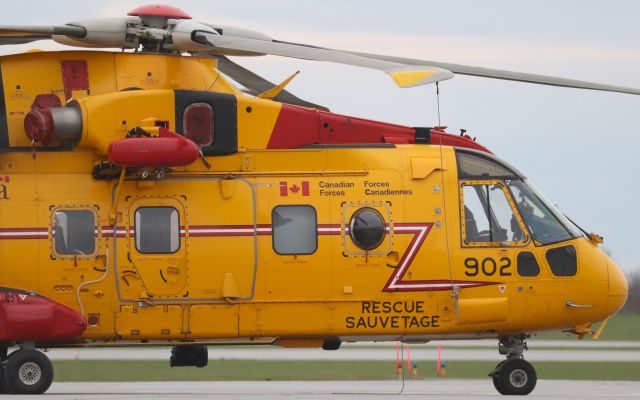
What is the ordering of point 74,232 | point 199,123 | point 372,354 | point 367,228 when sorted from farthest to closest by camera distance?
point 372,354
point 367,228
point 199,123
point 74,232

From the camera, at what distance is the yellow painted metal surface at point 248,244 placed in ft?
53.0

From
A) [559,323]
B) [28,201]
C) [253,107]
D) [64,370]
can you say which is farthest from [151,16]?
[64,370]

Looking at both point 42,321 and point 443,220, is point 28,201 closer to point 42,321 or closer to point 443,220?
point 42,321

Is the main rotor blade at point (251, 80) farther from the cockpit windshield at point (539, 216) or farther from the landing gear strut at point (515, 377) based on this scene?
the landing gear strut at point (515, 377)

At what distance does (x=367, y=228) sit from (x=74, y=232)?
12.2ft

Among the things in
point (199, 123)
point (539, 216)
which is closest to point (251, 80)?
point (199, 123)

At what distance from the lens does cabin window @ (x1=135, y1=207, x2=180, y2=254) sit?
53.3 feet

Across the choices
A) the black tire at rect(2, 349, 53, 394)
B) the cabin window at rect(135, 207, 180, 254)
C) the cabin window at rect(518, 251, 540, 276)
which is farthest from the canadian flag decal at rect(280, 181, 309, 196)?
the black tire at rect(2, 349, 53, 394)

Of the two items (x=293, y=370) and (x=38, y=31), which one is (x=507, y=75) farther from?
(x=293, y=370)

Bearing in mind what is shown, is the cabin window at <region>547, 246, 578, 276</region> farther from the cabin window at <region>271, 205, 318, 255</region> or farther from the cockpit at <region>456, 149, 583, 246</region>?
the cabin window at <region>271, 205, 318, 255</region>

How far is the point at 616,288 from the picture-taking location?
17250 millimetres

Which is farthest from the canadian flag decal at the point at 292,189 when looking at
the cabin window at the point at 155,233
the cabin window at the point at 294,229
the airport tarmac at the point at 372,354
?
the airport tarmac at the point at 372,354

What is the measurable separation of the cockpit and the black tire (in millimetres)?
5674

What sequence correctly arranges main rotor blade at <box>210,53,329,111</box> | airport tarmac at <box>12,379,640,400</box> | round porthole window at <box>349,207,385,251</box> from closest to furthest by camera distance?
round porthole window at <box>349,207,385,251</box>
main rotor blade at <box>210,53,329,111</box>
airport tarmac at <box>12,379,640,400</box>
